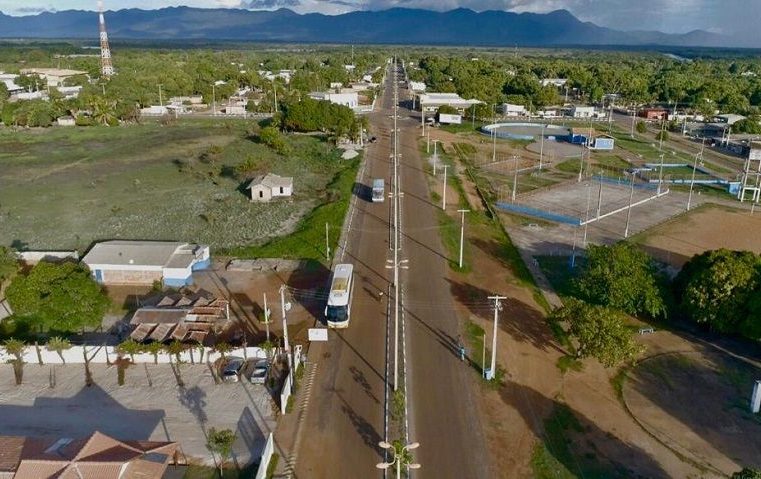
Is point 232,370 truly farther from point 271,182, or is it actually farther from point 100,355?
point 271,182

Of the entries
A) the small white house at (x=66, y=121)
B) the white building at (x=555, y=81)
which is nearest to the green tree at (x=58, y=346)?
the small white house at (x=66, y=121)

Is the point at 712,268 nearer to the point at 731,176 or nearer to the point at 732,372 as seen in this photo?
the point at 732,372

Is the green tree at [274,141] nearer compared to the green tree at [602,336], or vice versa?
the green tree at [602,336]

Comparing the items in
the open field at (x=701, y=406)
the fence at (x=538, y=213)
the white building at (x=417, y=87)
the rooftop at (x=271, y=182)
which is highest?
the white building at (x=417, y=87)

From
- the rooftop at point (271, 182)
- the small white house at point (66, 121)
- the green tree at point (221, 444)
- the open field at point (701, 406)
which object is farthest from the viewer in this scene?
the small white house at point (66, 121)

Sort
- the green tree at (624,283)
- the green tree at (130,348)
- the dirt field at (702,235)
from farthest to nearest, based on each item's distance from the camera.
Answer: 1. the dirt field at (702,235)
2. the green tree at (624,283)
3. the green tree at (130,348)

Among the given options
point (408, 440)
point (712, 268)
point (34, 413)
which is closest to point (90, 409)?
point (34, 413)

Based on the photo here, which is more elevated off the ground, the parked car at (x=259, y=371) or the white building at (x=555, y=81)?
the white building at (x=555, y=81)

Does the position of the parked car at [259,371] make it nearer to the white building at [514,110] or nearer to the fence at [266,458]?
the fence at [266,458]

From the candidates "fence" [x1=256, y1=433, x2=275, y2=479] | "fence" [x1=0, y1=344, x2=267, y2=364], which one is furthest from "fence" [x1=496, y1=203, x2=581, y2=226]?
"fence" [x1=256, y1=433, x2=275, y2=479]
